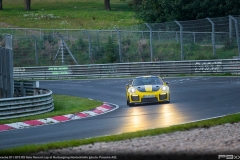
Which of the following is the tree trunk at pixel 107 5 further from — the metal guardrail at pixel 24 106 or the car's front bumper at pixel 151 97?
the metal guardrail at pixel 24 106

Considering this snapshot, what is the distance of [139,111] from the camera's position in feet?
71.1

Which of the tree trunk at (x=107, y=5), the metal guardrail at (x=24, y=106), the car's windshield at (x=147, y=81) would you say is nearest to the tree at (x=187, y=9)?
the tree trunk at (x=107, y=5)

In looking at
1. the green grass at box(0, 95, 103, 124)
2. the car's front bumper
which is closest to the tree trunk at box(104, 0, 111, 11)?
the green grass at box(0, 95, 103, 124)

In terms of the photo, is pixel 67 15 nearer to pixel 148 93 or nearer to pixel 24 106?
pixel 148 93

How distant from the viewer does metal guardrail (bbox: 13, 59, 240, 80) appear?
38.1m

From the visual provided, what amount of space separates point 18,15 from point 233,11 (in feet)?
104

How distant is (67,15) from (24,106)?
55428mm

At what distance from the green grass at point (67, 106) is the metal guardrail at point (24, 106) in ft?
1.18

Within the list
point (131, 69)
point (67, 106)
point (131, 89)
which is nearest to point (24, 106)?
point (67, 106)

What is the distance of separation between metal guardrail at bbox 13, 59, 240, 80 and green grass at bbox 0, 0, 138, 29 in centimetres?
2262

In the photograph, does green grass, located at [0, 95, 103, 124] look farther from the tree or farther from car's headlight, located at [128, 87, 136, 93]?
the tree

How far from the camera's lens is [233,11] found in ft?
170

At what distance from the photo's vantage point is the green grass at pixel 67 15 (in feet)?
228

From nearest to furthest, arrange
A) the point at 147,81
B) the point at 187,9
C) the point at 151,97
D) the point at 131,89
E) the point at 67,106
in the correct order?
1. the point at 151,97
2. the point at 131,89
3. the point at 147,81
4. the point at 67,106
5. the point at 187,9
